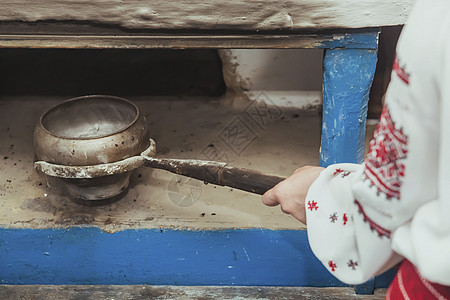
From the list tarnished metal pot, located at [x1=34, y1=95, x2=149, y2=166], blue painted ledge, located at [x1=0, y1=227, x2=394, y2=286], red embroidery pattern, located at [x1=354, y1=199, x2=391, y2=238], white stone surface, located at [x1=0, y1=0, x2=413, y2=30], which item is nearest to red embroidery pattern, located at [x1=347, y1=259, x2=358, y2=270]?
red embroidery pattern, located at [x1=354, y1=199, x2=391, y2=238]

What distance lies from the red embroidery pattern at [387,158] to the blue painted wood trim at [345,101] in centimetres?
71

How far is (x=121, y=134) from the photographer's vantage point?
1.57m

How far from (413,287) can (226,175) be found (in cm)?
64

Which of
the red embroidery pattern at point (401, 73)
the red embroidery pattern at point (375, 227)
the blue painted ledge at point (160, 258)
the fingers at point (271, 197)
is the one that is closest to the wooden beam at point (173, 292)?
the blue painted ledge at point (160, 258)

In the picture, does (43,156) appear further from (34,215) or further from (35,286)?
(35,286)

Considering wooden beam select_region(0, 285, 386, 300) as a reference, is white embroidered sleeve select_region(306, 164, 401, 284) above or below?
above

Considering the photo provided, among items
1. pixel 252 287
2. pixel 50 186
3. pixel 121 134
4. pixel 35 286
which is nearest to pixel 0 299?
pixel 35 286

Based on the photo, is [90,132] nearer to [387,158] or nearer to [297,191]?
[297,191]

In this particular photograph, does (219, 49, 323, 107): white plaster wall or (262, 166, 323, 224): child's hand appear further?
(219, 49, 323, 107): white plaster wall

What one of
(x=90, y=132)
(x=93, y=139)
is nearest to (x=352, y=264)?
(x=93, y=139)

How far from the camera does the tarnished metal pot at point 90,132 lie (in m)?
1.55

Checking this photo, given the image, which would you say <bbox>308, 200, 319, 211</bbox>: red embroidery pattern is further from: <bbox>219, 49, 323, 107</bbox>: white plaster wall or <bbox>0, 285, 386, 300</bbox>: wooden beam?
<bbox>219, 49, 323, 107</bbox>: white plaster wall

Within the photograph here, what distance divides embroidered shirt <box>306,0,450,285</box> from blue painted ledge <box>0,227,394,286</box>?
87 centimetres

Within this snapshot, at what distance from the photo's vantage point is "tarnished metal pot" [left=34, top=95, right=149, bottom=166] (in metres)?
1.55
